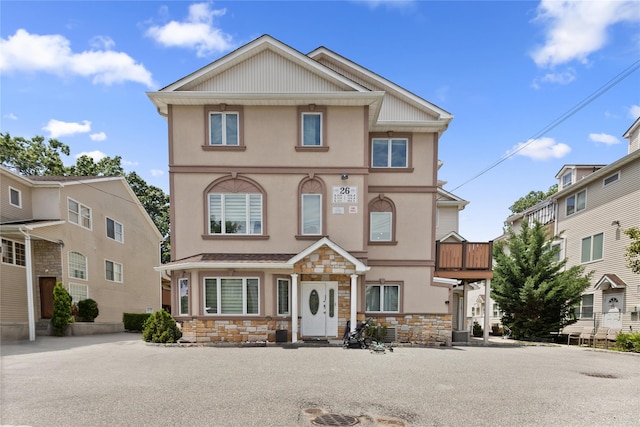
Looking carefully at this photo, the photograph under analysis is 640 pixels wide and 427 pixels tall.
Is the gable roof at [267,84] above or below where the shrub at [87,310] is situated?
above

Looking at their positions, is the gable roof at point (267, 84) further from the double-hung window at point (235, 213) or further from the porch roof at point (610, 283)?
the porch roof at point (610, 283)

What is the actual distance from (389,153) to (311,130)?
133 inches

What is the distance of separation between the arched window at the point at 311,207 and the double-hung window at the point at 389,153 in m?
2.73

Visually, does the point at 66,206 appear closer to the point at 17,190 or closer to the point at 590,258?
the point at 17,190

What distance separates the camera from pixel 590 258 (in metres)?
18.0

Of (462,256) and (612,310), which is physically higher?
(462,256)

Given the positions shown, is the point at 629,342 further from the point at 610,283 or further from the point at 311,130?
the point at 311,130

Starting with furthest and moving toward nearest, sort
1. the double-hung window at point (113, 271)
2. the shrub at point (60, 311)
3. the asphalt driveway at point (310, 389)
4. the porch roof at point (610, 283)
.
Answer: the double-hung window at point (113, 271) → the porch roof at point (610, 283) → the shrub at point (60, 311) → the asphalt driveway at point (310, 389)

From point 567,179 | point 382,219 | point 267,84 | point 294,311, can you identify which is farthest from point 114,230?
point 567,179

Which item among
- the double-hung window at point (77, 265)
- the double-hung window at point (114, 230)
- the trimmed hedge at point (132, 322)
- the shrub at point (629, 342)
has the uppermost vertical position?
the double-hung window at point (114, 230)

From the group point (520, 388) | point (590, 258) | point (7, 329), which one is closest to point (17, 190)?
point (7, 329)

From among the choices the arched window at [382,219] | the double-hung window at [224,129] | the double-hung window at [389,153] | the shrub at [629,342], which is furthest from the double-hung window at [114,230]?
the shrub at [629,342]

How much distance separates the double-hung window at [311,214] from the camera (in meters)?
12.0

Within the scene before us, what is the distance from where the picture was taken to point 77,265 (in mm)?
16219
